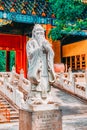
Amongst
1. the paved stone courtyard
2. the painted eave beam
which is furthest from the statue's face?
the painted eave beam

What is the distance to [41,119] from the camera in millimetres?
9672

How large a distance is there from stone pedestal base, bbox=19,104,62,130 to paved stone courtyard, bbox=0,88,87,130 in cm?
319

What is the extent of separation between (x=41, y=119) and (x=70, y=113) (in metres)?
7.76

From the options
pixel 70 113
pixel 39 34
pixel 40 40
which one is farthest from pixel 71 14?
pixel 40 40

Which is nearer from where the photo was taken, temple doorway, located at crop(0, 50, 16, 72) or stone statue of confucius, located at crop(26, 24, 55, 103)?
stone statue of confucius, located at crop(26, 24, 55, 103)

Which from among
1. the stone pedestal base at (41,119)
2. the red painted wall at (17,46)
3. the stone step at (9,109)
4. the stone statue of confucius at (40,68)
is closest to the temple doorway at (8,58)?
the red painted wall at (17,46)

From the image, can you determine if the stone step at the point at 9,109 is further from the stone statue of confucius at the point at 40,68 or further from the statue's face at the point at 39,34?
the statue's face at the point at 39,34

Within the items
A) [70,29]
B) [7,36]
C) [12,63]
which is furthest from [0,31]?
[70,29]

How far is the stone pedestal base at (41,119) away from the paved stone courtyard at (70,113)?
319 centimetres

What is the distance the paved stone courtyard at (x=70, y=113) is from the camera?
13.6 meters

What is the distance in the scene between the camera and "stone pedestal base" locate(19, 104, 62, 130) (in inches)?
376

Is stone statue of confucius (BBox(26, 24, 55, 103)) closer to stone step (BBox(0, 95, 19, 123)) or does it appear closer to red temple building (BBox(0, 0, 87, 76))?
stone step (BBox(0, 95, 19, 123))

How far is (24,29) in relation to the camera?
3084cm

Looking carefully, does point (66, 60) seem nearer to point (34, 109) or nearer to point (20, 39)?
point (20, 39)
